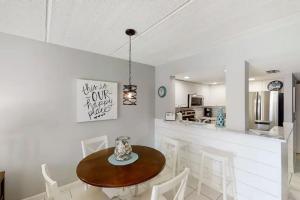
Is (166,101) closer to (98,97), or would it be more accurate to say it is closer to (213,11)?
(98,97)

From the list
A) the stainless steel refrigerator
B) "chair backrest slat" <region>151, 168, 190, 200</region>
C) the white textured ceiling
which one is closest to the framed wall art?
the white textured ceiling

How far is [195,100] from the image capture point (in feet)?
15.1

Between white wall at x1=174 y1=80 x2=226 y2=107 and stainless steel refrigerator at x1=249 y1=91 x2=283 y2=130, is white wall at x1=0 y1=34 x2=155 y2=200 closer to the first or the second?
white wall at x1=174 y1=80 x2=226 y2=107

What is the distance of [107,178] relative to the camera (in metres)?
1.25

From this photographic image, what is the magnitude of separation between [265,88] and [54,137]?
5.21 meters

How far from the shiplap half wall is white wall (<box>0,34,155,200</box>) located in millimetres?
1661

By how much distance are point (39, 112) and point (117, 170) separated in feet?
4.93

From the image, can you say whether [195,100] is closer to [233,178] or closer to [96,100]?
[233,178]

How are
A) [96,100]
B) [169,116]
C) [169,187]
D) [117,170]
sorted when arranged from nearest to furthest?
[169,187] < [117,170] < [96,100] < [169,116]

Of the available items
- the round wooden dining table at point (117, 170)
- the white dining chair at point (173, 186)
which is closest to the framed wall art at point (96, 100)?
the round wooden dining table at point (117, 170)

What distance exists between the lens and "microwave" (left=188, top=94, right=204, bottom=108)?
4.45 meters

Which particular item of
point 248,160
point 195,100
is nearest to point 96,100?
point 248,160

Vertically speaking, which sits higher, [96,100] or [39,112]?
[96,100]

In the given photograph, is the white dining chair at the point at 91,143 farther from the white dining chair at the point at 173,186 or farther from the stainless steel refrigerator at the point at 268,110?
the stainless steel refrigerator at the point at 268,110
